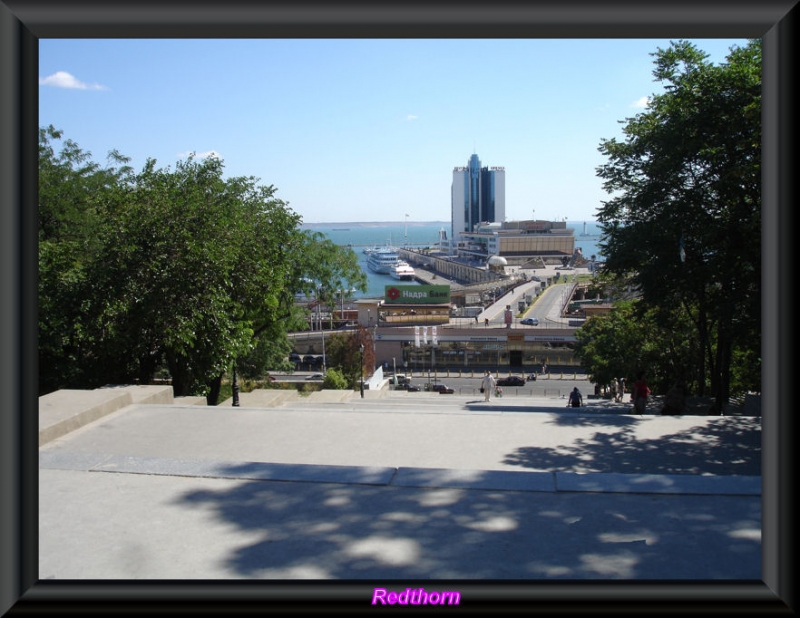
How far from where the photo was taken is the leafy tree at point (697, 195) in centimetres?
1041

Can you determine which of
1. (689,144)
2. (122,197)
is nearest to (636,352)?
(689,144)

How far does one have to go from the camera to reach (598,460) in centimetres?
629

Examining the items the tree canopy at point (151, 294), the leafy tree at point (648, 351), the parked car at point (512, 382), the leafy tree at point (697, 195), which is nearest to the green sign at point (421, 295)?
the parked car at point (512, 382)

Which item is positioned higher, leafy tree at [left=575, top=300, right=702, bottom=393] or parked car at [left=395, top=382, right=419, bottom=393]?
leafy tree at [left=575, top=300, right=702, bottom=393]

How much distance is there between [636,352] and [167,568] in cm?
2379

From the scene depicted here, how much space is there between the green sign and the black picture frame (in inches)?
3060

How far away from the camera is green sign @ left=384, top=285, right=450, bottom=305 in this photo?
264 feet

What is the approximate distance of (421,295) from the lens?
81375 millimetres

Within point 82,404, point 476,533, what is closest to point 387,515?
point 476,533

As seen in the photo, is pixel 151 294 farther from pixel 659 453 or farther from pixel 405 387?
pixel 405 387

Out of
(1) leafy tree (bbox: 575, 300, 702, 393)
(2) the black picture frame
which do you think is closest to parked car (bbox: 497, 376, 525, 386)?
(1) leafy tree (bbox: 575, 300, 702, 393)

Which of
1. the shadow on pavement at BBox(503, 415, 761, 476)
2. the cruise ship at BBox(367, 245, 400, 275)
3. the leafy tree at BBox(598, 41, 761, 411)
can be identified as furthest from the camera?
the cruise ship at BBox(367, 245, 400, 275)

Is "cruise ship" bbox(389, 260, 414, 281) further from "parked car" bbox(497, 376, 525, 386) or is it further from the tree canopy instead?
the tree canopy
